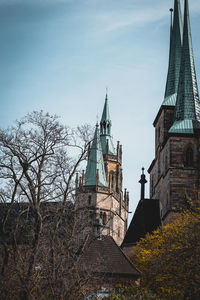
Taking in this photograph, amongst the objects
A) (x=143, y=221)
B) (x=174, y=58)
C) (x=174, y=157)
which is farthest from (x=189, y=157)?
(x=174, y=58)

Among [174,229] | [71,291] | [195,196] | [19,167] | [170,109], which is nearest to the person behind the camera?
[71,291]

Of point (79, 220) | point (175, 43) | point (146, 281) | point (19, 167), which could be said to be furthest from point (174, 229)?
point (175, 43)

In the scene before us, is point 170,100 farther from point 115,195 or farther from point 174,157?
point 115,195

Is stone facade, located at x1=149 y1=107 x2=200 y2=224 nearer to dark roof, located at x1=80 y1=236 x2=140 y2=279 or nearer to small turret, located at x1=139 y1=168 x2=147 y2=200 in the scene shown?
small turret, located at x1=139 y1=168 x2=147 y2=200

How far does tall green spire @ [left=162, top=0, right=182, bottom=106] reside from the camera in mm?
41031

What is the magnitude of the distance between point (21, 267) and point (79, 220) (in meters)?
3.32

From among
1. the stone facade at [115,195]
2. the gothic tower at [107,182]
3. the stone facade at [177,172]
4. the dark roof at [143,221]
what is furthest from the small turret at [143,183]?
the stone facade at [115,195]

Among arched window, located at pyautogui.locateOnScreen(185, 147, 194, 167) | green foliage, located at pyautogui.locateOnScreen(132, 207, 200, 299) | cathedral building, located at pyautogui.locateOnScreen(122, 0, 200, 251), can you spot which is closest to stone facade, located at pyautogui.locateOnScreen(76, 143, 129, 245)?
cathedral building, located at pyautogui.locateOnScreen(122, 0, 200, 251)

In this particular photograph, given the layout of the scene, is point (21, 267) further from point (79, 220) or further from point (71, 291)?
point (79, 220)

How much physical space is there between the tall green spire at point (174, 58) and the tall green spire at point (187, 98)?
2.95m

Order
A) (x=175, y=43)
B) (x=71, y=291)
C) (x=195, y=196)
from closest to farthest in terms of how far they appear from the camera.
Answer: (x=71, y=291) < (x=195, y=196) < (x=175, y=43)

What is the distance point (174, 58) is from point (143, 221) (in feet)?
51.2

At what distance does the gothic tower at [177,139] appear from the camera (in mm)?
33312

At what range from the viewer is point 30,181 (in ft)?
53.7
